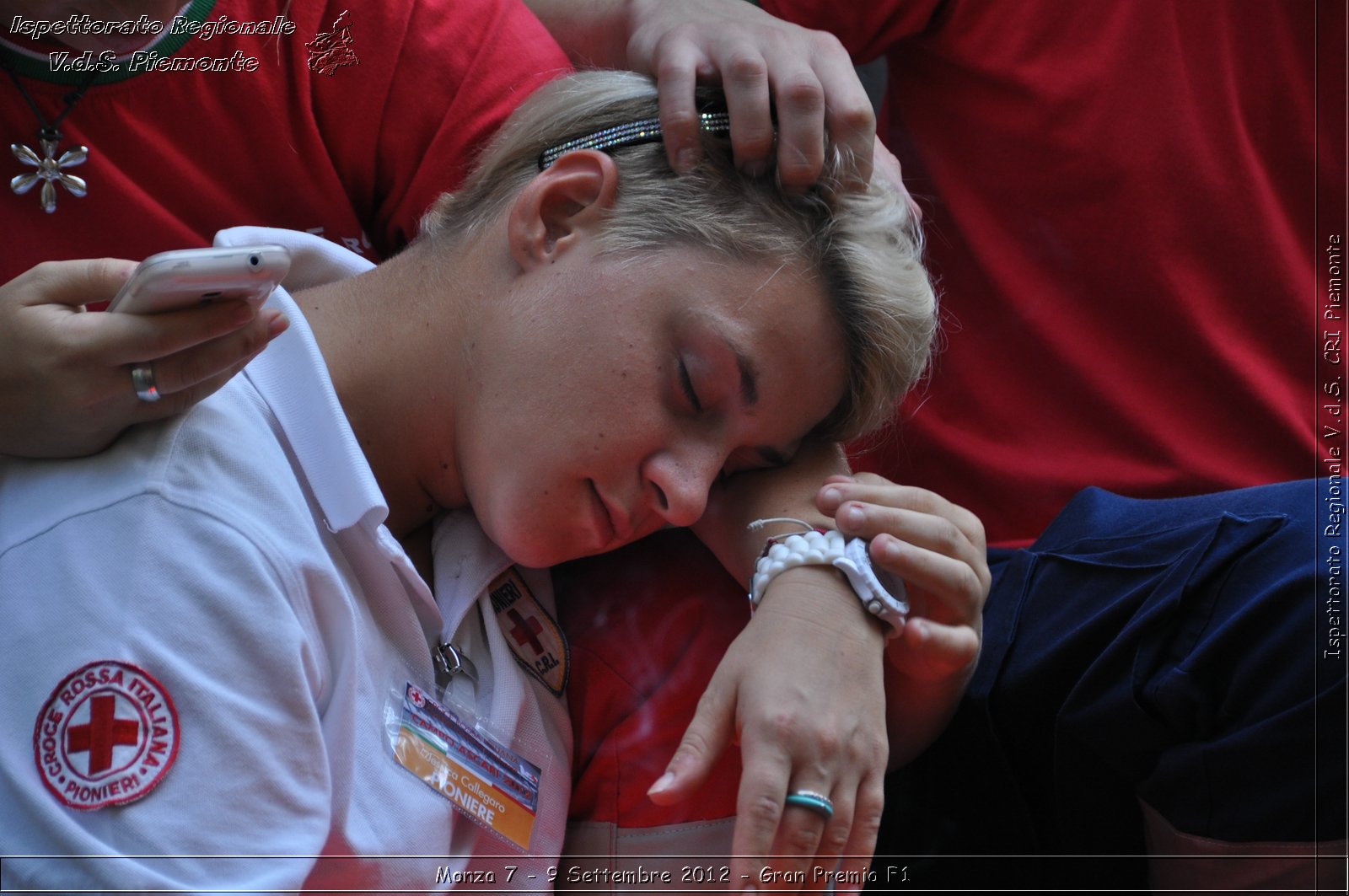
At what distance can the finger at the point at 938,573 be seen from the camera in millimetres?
976

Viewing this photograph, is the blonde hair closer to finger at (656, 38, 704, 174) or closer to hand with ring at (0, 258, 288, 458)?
finger at (656, 38, 704, 174)

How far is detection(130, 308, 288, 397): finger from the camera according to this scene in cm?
77

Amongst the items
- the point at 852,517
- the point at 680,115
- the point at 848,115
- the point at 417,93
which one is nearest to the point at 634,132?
the point at 680,115

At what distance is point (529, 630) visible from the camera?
3.53 feet

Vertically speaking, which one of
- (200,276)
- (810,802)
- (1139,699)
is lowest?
(1139,699)

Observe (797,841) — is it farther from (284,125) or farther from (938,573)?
(284,125)

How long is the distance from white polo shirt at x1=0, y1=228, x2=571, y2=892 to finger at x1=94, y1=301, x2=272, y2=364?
0.09 m

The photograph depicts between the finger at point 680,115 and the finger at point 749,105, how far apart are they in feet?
0.10

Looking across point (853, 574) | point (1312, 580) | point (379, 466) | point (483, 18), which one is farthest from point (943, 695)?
point (483, 18)

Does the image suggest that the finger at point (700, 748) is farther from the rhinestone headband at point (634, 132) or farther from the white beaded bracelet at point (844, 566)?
the rhinestone headband at point (634, 132)

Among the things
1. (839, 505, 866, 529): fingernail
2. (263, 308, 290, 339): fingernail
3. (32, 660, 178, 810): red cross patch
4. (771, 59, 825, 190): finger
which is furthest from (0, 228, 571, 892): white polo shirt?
(771, 59, 825, 190): finger

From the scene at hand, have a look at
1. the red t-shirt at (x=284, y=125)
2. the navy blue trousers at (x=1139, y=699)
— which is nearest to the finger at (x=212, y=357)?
the red t-shirt at (x=284, y=125)

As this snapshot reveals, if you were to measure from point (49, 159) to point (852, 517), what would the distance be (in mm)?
769

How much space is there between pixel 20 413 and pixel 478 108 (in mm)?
589
